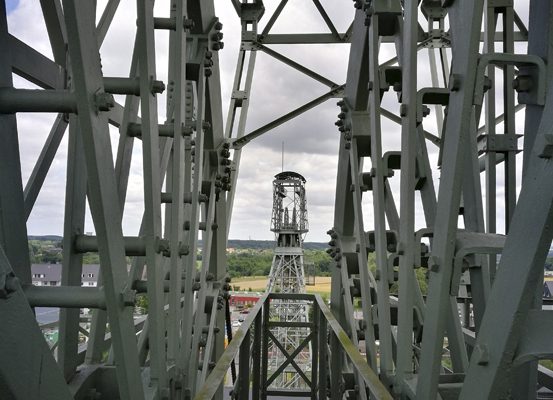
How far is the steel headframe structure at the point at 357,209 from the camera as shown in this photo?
1834mm

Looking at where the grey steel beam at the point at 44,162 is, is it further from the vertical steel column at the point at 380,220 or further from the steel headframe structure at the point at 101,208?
the vertical steel column at the point at 380,220

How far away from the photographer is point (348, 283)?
241 inches

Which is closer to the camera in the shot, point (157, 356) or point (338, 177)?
point (157, 356)

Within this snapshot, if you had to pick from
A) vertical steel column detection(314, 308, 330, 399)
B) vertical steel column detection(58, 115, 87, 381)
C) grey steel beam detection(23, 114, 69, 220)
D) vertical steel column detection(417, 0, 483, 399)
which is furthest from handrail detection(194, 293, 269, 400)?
vertical steel column detection(314, 308, 330, 399)

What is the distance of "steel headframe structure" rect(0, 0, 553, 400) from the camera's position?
183cm

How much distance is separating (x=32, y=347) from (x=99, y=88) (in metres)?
1.13

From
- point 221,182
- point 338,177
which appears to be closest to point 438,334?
point 338,177

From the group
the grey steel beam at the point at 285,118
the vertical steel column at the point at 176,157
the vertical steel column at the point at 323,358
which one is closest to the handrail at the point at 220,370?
the vertical steel column at the point at 176,157

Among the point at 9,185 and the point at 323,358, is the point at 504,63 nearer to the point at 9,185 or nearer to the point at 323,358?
the point at 9,185

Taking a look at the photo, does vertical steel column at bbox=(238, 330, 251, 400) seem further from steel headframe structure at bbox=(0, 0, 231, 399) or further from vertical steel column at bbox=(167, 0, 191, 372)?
vertical steel column at bbox=(167, 0, 191, 372)

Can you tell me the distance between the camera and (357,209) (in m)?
4.92

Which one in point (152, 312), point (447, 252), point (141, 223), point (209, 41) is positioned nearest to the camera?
point (447, 252)

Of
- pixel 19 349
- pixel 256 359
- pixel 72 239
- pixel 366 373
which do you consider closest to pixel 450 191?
pixel 366 373

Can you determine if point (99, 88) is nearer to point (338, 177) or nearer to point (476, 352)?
point (476, 352)
